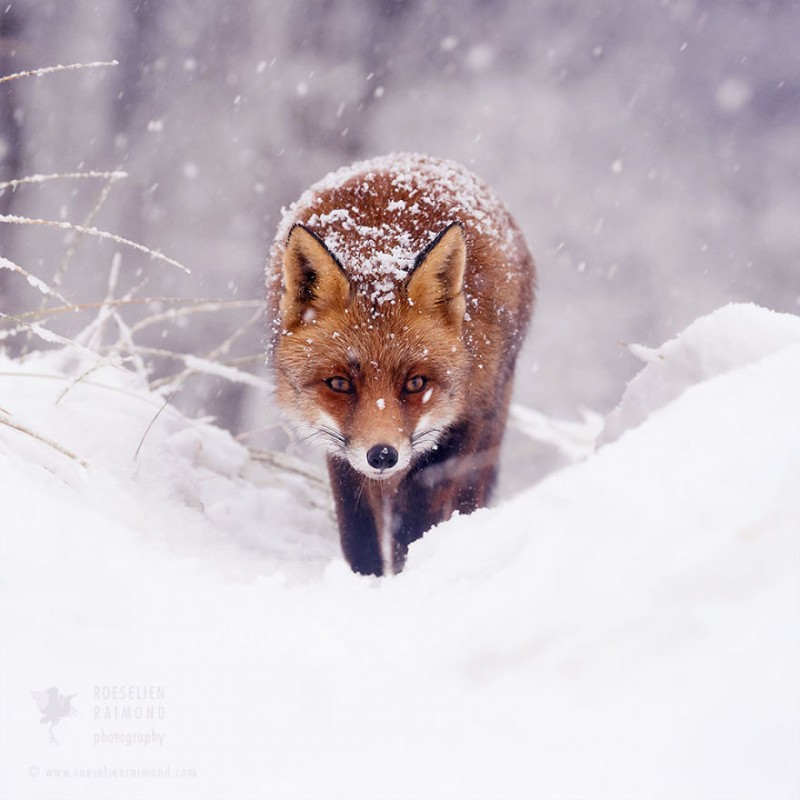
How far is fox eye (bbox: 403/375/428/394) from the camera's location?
270 cm

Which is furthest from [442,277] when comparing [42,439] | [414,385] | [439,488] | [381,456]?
[42,439]

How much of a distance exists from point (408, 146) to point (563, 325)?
400cm

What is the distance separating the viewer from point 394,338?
105 inches

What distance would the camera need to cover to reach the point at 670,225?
37.2ft

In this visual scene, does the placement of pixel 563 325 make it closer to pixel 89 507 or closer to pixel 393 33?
pixel 393 33

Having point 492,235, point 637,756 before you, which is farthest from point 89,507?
point 492,235

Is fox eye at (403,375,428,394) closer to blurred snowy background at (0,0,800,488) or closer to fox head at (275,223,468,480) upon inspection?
fox head at (275,223,468,480)

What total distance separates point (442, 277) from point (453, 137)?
7.89m

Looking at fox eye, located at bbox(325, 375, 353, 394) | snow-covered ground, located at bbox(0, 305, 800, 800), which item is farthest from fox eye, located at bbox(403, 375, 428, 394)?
snow-covered ground, located at bbox(0, 305, 800, 800)

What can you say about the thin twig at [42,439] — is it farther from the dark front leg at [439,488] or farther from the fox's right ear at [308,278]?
the dark front leg at [439,488]

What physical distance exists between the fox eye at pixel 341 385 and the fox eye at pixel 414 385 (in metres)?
0.20

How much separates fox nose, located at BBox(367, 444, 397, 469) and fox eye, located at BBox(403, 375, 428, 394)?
0.29 m

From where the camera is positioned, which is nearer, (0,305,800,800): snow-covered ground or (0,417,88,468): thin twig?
(0,305,800,800): snow-covered ground

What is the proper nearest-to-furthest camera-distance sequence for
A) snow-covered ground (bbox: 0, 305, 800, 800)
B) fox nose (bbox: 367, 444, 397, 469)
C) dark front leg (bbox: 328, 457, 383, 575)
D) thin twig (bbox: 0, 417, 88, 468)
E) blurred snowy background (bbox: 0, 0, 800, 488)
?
snow-covered ground (bbox: 0, 305, 800, 800) → thin twig (bbox: 0, 417, 88, 468) → fox nose (bbox: 367, 444, 397, 469) → dark front leg (bbox: 328, 457, 383, 575) → blurred snowy background (bbox: 0, 0, 800, 488)
